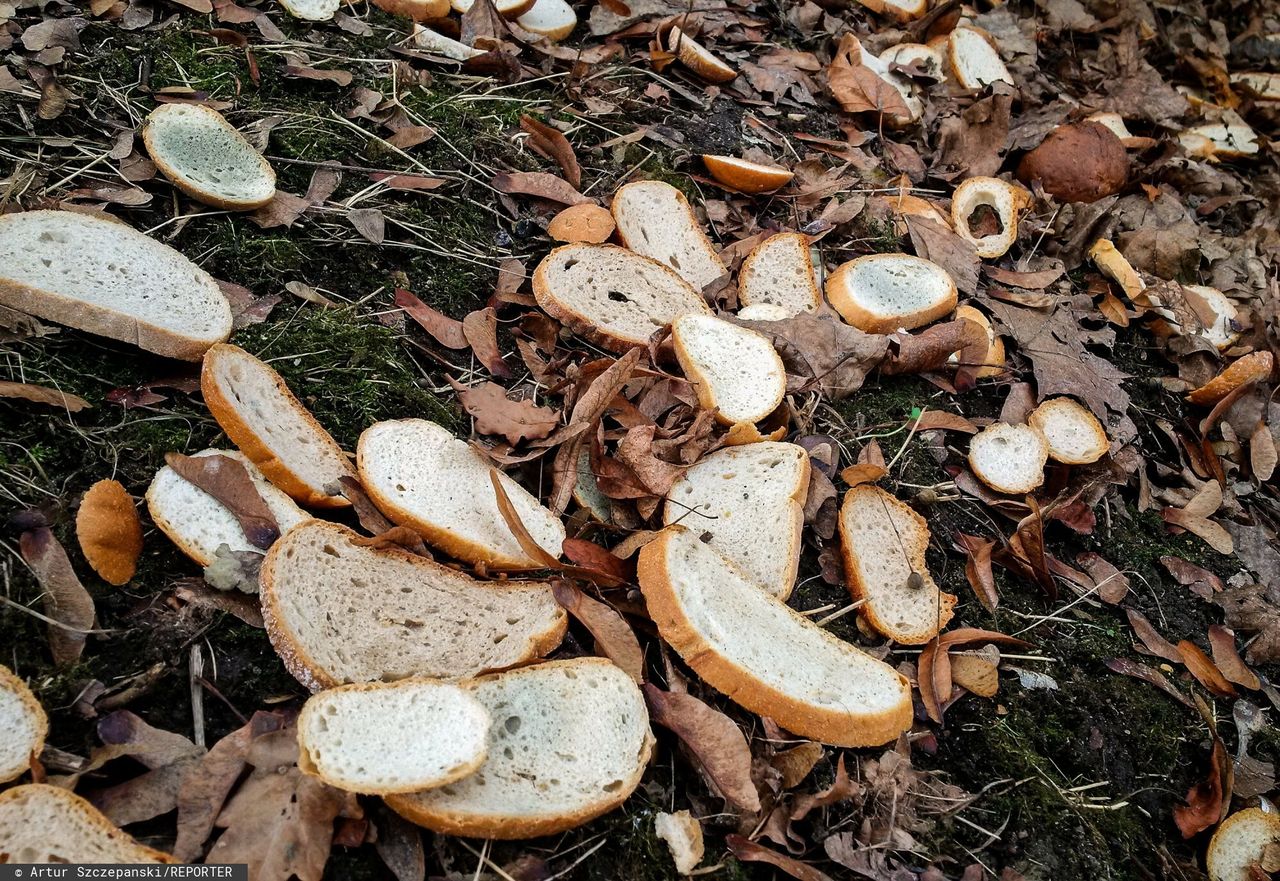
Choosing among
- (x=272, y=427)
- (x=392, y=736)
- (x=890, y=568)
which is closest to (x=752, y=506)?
(x=890, y=568)

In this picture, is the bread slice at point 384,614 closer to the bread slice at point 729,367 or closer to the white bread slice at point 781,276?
the bread slice at point 729,367

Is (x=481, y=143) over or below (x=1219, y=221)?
over

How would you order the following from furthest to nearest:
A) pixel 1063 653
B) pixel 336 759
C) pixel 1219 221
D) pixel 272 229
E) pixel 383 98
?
1. pixel 1219 221
2. pixel 383 98
3. pixel 272 229
4. pixel 1063 653
5. pixel 336 759

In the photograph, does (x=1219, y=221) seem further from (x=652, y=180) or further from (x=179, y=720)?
(x=179, y=720)

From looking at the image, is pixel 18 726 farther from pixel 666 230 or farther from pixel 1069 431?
pixel 1069 431

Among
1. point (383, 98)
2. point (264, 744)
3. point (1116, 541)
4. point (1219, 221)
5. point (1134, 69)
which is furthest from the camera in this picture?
point (1134, 69)

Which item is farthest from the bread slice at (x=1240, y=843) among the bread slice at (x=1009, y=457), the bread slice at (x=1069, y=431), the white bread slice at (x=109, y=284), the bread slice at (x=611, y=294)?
the white bread slice at (x=109, y=284)

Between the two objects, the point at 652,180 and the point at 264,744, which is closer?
the point at 264,744

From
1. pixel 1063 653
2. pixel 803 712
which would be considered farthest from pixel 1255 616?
pixel 803 712
